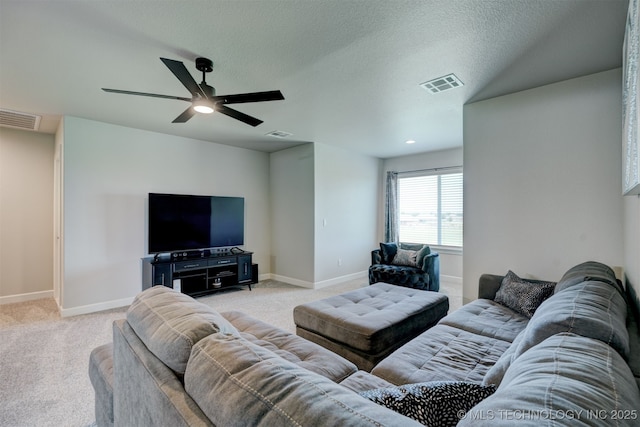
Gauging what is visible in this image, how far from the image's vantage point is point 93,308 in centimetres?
380

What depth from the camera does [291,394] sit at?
653 mm

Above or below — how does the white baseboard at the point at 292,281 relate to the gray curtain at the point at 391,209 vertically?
below

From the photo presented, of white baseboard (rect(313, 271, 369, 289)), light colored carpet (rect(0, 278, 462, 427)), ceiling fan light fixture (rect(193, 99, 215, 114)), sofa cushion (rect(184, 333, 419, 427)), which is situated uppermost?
ceiling fan light fixture (rect(193, 99, 215, 114))

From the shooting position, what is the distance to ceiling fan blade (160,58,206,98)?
6.27 feet

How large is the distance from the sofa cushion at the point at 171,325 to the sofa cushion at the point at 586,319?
119 cm

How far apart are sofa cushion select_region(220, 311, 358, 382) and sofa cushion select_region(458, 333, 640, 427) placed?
0.87 meters

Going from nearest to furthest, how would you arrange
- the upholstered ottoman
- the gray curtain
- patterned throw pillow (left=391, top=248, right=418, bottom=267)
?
the upholstered ottoman → patterned throw pillow (left=391, top=248, right=418, bottom=267) → the gray curtain

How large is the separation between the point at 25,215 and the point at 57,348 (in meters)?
2.63

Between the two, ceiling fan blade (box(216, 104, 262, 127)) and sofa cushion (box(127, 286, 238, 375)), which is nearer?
sofa cushion (box(127, 286, 238, 375))

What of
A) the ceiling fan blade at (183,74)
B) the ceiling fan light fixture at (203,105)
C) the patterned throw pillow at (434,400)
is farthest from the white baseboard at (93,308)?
the patterned throw pillow at (434,400)

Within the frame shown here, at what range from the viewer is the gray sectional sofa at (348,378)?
23.9 inches

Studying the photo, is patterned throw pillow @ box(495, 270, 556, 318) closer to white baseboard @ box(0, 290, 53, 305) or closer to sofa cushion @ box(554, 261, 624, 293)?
sofa cushion @ box(554, 261, 624, 293)

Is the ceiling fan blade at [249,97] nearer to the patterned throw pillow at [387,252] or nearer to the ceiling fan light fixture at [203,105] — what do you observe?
the ceiling fan light fixture at [203,105]

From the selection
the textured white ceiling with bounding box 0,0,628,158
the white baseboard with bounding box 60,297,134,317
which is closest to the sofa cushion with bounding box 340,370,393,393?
the textured white ceiling with bounding box 0,0,628,158
